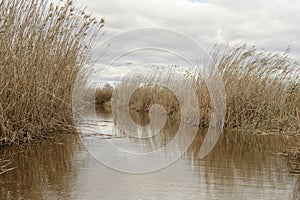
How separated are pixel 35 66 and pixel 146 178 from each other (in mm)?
2233

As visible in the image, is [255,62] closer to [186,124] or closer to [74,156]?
[186,124]

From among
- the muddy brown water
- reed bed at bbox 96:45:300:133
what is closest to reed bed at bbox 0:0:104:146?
the muddy brown water

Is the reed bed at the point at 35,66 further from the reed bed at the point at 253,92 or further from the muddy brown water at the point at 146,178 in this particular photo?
the reed bed at the point at 253,92

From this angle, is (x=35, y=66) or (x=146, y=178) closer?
(x=146, y=178)

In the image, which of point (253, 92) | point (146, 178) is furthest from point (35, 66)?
point (253, 92)

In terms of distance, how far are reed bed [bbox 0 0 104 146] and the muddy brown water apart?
0.34 metres

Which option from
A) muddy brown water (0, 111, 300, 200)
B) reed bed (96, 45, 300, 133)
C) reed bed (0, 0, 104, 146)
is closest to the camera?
muddy brown water (0, 111, 300, 200)

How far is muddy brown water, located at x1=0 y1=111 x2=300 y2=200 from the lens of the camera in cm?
276

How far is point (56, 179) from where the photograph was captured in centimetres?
306

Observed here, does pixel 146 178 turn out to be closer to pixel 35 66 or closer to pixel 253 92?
pixel 35 66

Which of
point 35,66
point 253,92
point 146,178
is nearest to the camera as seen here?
point 146,178

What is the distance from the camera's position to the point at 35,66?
4750 millimetres

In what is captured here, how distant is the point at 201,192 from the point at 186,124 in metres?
5.66

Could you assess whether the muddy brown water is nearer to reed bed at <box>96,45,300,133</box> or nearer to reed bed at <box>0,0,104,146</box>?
reed bed at <box>0,0,104,146</box>
